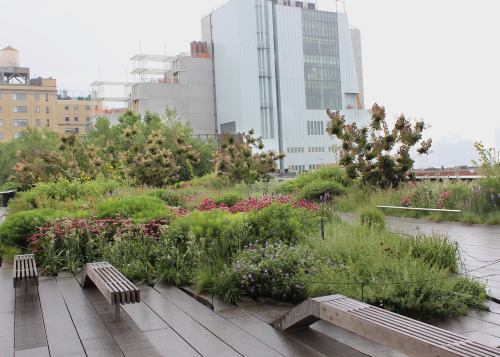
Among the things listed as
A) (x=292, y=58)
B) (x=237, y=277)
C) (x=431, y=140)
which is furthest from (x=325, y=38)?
(x=237, y=277)

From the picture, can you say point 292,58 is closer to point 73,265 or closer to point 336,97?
point 336,97

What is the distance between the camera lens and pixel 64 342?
14.5 ft

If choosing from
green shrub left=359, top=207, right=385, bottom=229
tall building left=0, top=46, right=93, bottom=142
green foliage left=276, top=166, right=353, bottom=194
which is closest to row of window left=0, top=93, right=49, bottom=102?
tall building left=0, top=46, right=93, bottom=142

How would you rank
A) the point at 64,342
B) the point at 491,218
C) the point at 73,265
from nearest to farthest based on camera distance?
the point at 64,342
the point at 73,265
the point at 491,218

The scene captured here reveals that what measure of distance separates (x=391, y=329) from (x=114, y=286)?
113 inches

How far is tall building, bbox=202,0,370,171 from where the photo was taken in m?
73.1

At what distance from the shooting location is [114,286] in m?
4.85

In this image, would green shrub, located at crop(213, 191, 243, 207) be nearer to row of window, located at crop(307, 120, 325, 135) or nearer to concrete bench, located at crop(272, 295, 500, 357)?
concrete bench, located at crop(272, 295, 500, 357)

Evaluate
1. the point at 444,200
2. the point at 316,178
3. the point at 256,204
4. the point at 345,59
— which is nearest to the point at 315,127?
the point at 345,59

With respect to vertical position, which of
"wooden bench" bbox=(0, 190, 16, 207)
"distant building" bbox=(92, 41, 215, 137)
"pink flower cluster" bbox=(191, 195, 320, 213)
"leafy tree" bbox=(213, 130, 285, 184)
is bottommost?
"pink flower cluster" bbox=(191, 195, 320, 213)

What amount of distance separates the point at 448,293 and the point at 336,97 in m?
79.8

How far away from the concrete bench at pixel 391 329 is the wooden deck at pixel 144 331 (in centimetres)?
36

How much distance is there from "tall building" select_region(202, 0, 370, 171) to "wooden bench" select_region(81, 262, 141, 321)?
6642 centimetres

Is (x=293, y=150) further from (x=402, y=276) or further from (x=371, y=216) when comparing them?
(x=402, y=276)
